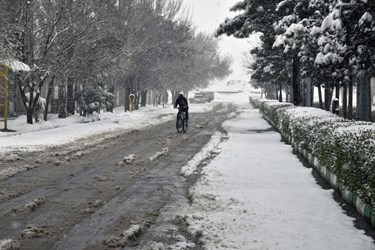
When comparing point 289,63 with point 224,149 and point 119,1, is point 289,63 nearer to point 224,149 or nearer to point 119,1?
point 119,1

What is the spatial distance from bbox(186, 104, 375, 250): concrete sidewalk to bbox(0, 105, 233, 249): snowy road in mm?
434

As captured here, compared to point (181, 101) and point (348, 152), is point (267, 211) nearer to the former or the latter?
point (348, 152)

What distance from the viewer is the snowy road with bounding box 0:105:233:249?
527cm

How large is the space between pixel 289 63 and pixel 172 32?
15078mm

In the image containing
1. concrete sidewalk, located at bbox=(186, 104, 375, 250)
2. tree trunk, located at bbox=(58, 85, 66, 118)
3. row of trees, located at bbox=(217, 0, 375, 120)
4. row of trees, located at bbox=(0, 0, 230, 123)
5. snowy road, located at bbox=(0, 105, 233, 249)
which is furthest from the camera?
tree trunk, located at bbox=(58, 85, 66, 118)

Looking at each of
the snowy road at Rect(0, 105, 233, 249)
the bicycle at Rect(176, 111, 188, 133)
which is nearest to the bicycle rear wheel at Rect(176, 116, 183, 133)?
the bicycle at Rect(176, 111, 188, 133)

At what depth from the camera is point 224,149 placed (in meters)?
13.4

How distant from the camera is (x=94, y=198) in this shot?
7.24m

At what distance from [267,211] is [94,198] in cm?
288

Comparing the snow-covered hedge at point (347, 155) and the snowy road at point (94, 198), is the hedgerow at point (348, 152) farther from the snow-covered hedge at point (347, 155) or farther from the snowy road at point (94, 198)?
the snowy road at point (94, 198)

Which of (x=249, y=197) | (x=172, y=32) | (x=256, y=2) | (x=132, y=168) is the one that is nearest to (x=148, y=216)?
(x=249, y=197)

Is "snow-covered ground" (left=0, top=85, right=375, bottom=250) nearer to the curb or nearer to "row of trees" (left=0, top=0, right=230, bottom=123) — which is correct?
the curb

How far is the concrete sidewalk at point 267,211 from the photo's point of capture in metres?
5.10

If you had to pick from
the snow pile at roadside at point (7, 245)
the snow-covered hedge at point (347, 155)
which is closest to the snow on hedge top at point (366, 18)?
the snow-covered hedge at point (347, 155)
